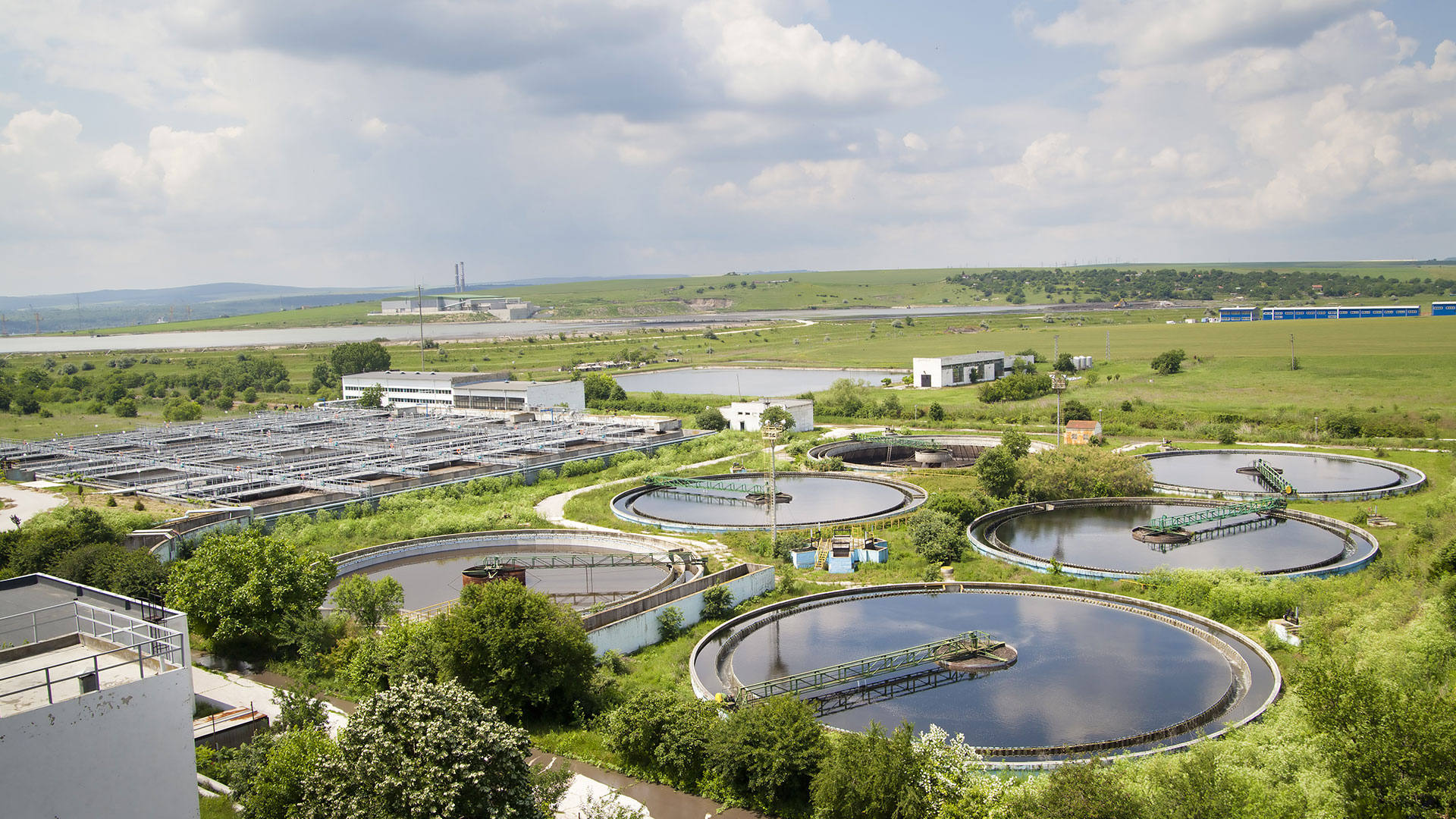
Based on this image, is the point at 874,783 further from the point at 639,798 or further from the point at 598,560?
the point at 598,560

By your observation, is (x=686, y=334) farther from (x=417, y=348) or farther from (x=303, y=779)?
(x=303, y=779)

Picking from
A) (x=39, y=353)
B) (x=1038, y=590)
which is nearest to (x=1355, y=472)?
(x=1038, y=590)

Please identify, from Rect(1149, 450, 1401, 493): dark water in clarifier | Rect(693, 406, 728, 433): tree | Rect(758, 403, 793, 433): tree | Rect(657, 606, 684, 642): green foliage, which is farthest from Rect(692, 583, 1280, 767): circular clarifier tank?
Rect(693, 406, 728, 433): tree

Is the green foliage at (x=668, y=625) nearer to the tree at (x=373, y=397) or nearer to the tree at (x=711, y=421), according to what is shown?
the tree at (x=711, y=421)

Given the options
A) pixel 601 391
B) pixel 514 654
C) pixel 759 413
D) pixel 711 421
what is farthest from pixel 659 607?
pixel 601 391

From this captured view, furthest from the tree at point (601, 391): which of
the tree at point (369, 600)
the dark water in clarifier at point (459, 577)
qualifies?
the tree at point (369, 600)

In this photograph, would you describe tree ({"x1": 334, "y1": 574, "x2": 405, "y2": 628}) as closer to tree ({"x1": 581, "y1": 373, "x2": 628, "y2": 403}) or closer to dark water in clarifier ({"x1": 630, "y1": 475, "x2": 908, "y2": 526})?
dark water in clarifier ({"x1": 630, "y1": 475, "x2": 908, "y2": 526})

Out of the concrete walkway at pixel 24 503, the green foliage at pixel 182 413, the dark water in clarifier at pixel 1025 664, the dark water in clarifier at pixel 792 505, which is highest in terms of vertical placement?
the green foliage at pixel 182 413
